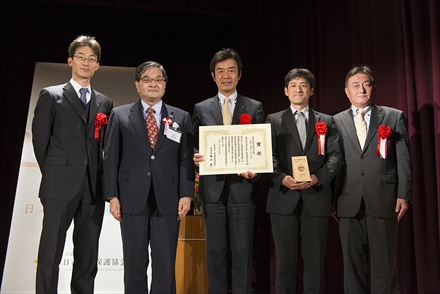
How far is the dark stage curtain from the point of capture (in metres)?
3.22

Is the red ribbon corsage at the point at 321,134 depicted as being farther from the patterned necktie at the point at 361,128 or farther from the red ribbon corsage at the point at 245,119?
the red ribbon corsage at the point at 245,119

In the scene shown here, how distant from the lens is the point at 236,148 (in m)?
2.69

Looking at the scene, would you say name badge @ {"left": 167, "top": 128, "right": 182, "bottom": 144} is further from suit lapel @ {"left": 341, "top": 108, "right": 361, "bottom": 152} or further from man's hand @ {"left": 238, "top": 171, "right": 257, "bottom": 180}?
suit lapel @ {"left": 341, "top": 108, "right": 361, "bottom": 152}

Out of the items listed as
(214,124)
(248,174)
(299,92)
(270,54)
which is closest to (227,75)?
(214,124)

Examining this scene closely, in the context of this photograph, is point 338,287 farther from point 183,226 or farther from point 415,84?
point 415,84

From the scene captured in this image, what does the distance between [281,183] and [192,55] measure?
3012 millimetres

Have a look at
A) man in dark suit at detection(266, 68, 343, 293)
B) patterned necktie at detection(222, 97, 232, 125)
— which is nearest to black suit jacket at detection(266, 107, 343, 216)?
man in dark suit at detection(266, 68, 343, 293)

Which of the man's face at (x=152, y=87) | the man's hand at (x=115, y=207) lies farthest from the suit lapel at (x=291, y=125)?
the man's hand at (x=115, y=207)

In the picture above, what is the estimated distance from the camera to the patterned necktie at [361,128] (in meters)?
2.95

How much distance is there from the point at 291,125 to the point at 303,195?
53 cm

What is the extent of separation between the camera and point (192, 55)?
527cm

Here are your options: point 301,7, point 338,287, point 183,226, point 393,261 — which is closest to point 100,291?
point 183,226

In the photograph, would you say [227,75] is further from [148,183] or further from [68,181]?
[68,181]

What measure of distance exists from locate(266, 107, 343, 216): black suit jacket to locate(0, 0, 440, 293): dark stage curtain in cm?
90
